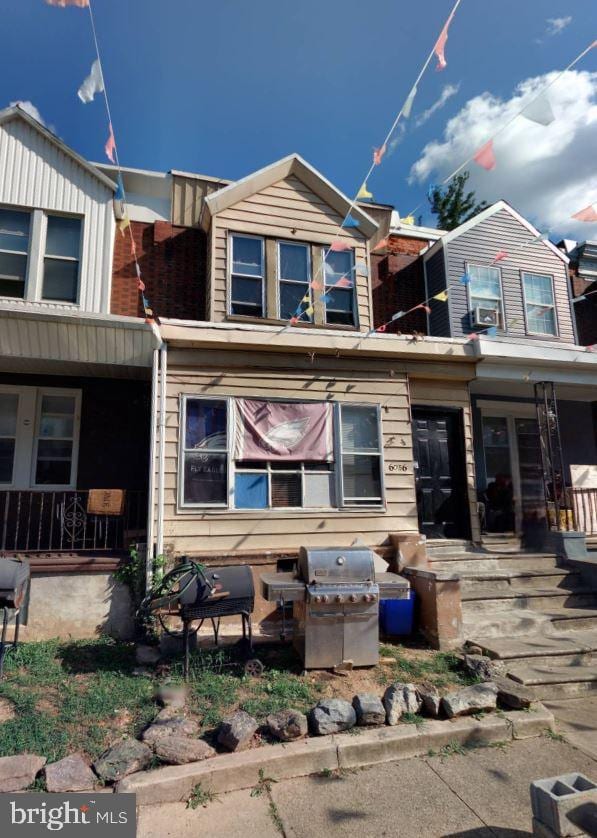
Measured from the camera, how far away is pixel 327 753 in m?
3.86

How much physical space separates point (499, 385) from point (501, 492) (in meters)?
2.23

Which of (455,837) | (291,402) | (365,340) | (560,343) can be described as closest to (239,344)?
(291,402)

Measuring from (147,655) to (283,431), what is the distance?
11.6 feet

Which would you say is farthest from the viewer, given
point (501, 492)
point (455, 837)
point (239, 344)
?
point (501, 492)

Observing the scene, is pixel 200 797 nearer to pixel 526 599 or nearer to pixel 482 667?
pixel 482 667

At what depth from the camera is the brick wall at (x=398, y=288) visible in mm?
10695

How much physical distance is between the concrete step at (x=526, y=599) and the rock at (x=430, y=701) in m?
2.36

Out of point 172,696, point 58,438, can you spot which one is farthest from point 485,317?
point 172,696

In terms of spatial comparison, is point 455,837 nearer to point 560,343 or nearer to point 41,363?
point 41,363

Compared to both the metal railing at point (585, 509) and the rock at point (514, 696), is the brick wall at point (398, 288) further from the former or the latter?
the rock at point (514, 696)

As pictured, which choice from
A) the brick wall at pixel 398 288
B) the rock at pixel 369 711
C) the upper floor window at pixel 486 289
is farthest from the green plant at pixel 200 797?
the upper floor window at pixel 486 289

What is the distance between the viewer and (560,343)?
1070 cm

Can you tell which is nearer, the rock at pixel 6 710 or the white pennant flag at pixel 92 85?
the rock at pixel 6 710

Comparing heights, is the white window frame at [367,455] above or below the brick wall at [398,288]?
below
